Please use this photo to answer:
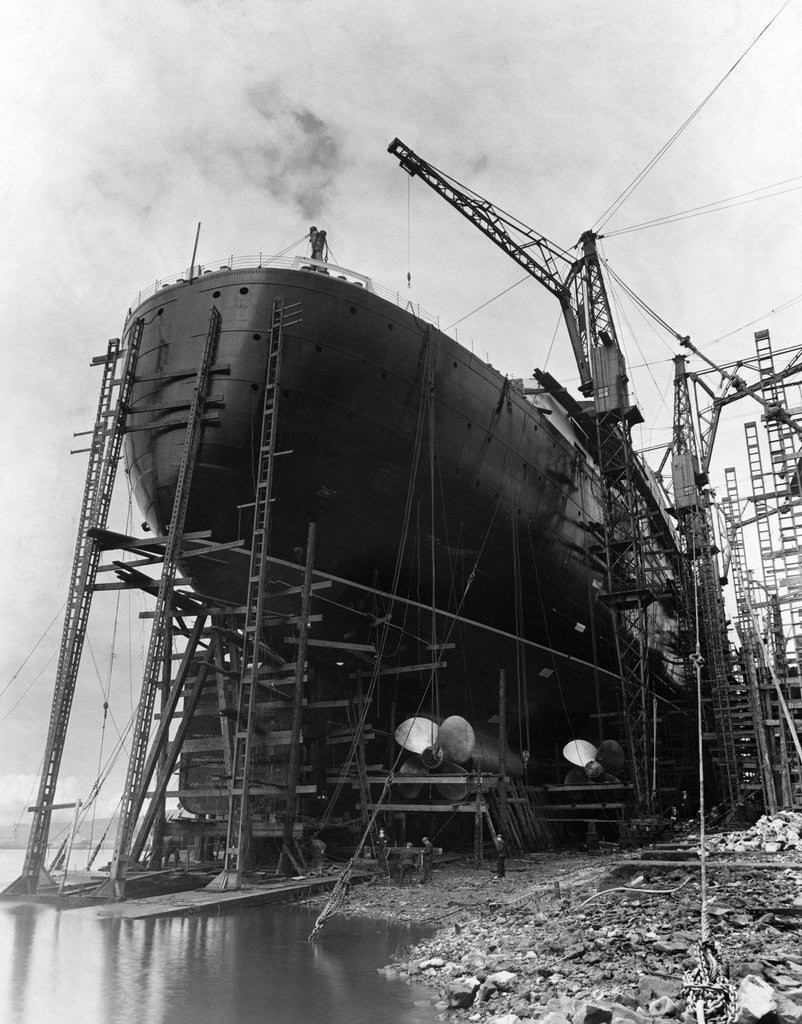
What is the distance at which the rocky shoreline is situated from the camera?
192 inches

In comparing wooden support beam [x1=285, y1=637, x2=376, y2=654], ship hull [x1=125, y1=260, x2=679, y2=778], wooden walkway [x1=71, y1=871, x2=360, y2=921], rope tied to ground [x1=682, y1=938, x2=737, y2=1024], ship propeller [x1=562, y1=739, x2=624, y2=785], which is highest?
ship hull [x1=125, y1=260, x2=679, y2=778]

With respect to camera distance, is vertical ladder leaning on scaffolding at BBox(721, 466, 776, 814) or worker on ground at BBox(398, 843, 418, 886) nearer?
worker on ground at BBox(398, 843, 418, 886)

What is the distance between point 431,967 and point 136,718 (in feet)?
25.7

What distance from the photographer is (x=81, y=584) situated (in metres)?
15.2

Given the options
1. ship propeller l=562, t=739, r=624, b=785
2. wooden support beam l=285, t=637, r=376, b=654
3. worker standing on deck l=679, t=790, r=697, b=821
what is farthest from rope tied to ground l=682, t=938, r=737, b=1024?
worker standing on deck l=679, t=790, r=697, b=821

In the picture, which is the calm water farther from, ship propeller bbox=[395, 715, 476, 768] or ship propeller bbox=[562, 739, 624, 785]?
ship propeller bbox=[562, 739, 624, 785]

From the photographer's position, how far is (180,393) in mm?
16391

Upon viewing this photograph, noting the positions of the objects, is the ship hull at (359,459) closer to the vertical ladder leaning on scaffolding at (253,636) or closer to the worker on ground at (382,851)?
the vertical ladder leaning on scaffolding at (253,636)

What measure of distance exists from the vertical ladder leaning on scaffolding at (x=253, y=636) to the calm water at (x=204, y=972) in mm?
1906

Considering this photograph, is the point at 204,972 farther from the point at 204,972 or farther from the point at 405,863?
the point at 405,863

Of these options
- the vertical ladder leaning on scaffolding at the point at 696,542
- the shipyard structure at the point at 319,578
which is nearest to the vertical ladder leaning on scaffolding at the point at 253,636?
the shipyard structure at the point at 319,578

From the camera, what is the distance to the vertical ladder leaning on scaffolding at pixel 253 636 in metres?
12.6

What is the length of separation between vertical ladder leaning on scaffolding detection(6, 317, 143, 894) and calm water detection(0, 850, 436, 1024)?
3.20 metres

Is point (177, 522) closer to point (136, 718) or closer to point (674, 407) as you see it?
point (136, 718)
